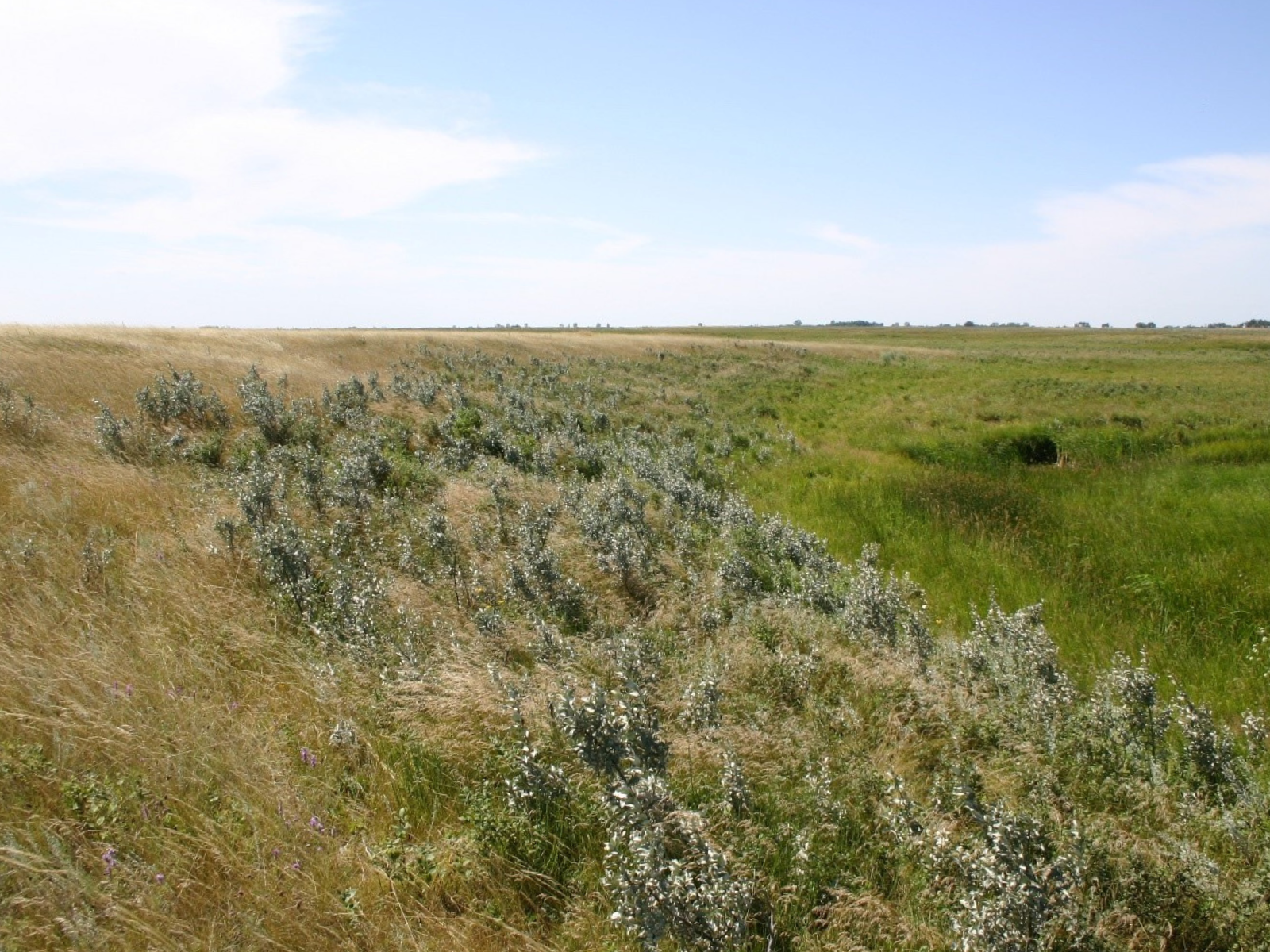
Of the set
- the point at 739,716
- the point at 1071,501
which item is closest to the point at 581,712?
the point at 739,716

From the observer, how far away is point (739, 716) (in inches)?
187

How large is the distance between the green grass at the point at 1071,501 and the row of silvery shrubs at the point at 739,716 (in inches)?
55.5

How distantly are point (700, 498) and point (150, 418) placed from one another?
379 inches

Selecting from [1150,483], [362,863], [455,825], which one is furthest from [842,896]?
[1150,483]

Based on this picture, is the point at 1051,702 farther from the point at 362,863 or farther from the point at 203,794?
the point at 203,794

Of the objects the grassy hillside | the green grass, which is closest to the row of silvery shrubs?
the grassy hillside

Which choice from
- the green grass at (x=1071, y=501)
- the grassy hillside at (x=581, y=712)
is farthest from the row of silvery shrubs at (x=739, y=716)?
the green grass at (x=1071, y=501)

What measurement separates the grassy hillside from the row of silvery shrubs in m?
0.03

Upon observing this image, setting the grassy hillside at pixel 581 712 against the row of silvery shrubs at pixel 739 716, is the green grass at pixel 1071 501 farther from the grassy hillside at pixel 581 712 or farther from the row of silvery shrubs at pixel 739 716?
the row of silvery shrubs at pixel 739 716

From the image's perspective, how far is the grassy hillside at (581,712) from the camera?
2.98 meters

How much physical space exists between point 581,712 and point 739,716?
5.45 ft

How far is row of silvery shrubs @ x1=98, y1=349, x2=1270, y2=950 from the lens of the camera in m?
3.04

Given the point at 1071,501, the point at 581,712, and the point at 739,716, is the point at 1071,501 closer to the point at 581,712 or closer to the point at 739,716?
the point at 739,716

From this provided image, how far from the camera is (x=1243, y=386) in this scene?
102ft
